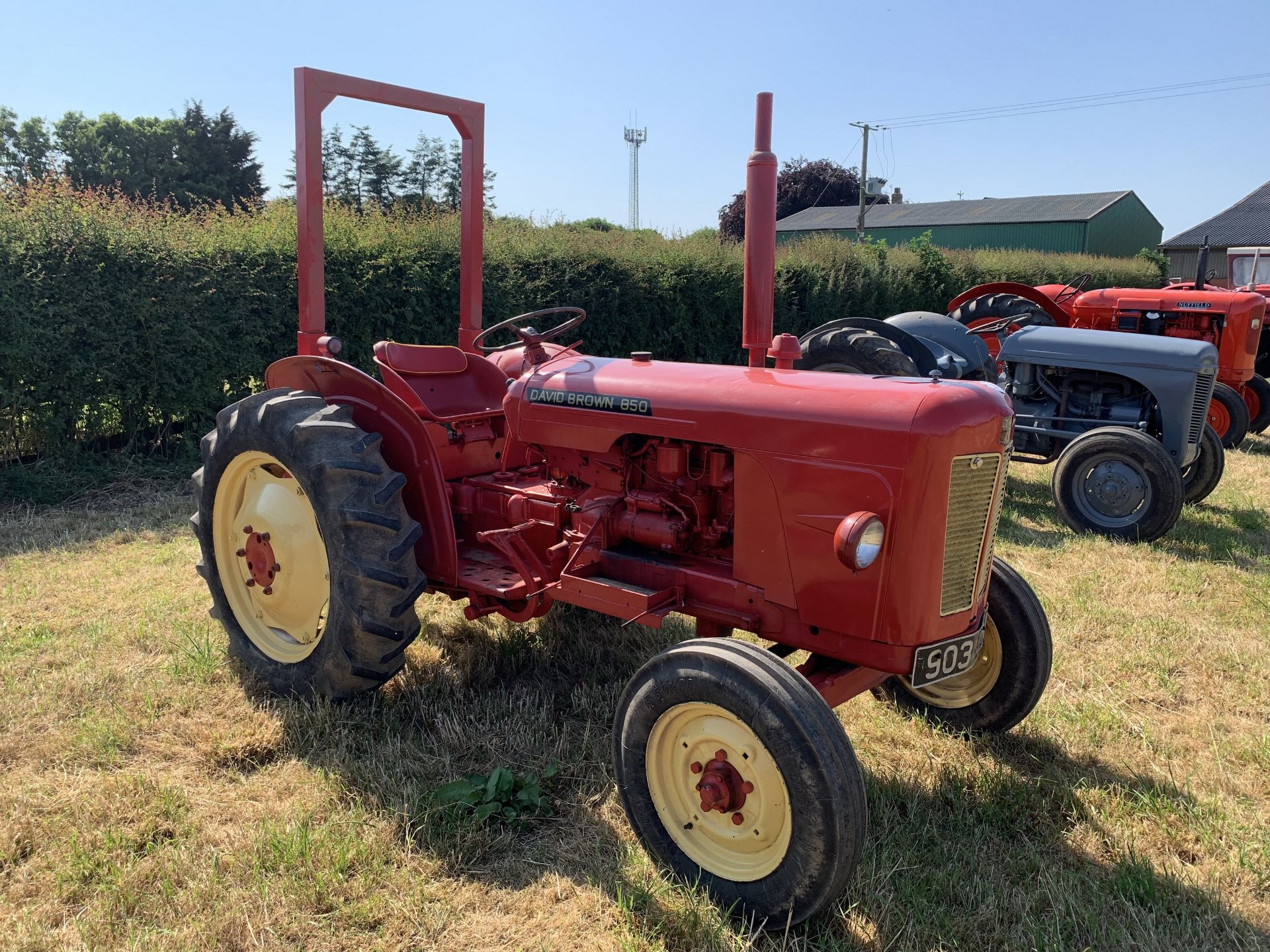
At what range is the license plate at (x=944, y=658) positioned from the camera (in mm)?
2332

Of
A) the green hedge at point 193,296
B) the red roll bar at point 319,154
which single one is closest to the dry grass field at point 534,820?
the red roll bar at point 319,154

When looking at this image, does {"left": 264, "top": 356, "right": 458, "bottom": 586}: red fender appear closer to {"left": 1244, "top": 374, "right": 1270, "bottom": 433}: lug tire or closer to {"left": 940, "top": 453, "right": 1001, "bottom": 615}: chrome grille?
{"left": 940, "top": 453, "right": 1001, "bottom": 615}: chrome grille

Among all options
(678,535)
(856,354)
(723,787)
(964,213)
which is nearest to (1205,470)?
(856,354)

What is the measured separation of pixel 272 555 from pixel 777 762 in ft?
7.00

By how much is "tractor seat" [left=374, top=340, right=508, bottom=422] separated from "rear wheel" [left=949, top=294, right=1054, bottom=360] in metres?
6.04

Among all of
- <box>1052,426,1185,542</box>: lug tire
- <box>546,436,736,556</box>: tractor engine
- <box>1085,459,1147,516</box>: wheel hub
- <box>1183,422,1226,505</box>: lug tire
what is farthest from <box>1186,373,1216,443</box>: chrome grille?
<box>546,436,736,556</box>: tractor engine

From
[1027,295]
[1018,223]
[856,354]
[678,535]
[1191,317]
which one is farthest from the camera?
[1018,223]

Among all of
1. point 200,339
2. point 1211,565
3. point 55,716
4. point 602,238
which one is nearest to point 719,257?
point 602,238

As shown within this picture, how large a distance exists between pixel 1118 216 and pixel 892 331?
36.1 m

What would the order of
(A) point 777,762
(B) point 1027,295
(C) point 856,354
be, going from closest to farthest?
(A) point 777,762 → (C) point 856,354 → (B) point 1027,295

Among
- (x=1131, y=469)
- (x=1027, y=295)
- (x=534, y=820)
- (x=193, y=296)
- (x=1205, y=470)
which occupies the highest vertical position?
(x=1027, y=295)

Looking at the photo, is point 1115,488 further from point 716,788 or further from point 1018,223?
point 1018,223

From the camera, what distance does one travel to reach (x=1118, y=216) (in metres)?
36.3

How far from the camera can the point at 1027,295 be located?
8.88 meters
